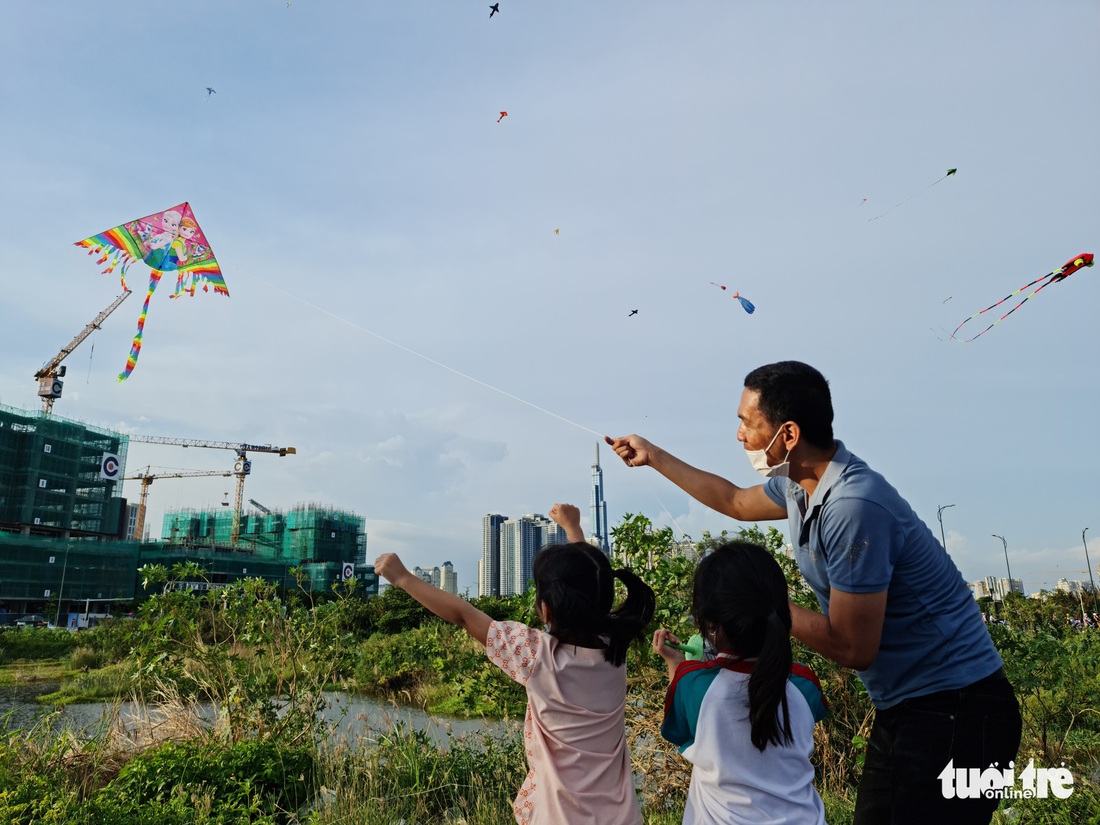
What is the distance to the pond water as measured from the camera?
5539 millimetres

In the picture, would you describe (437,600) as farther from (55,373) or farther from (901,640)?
(55,373)

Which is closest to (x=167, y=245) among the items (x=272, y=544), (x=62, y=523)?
(x=62, y=523)

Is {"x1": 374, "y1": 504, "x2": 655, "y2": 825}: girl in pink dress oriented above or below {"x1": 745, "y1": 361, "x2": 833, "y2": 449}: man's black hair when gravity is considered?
below

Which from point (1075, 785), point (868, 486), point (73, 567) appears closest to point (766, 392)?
point (868, 486)

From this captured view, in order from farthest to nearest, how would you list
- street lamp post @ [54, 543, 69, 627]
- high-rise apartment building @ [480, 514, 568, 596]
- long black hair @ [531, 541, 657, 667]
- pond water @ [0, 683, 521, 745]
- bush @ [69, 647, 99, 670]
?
high-rise apartment building @ [480, 514, 568, 596], street lamp post @ [54, 543, 69, 627], bush @ [69, 647, 99, 670], pond water @ [0, 683, 521, 745], long black hair @ [531, 541, 657, 667]

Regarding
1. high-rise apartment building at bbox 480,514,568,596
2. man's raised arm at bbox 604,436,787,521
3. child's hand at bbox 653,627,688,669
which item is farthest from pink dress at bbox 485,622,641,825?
high-rise apartment building at bbox 480,514,568,596

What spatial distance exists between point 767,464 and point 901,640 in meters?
0.57

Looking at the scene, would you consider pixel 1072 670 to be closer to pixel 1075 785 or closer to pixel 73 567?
pixel 1075 785

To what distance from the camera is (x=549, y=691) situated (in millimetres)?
2381

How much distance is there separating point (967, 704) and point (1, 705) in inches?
519

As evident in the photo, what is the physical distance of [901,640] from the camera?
1971 millimetres

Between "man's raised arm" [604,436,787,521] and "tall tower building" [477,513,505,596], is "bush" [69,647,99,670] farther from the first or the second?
"tall tower building" [477,513,505,596]

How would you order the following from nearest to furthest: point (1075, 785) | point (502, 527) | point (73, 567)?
point (1075, 785) < point (73, 567) < point (502, 527)

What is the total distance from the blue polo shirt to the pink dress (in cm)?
81
